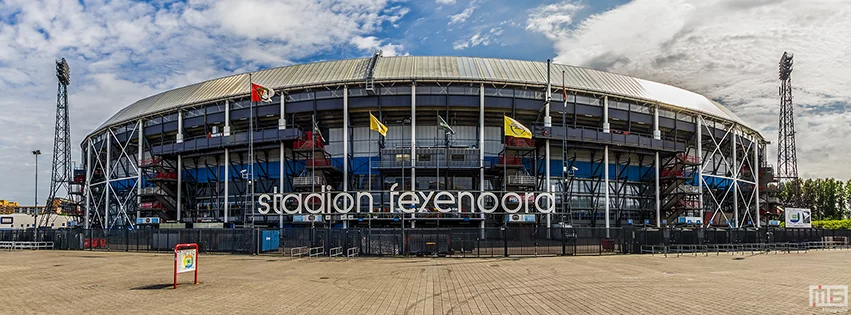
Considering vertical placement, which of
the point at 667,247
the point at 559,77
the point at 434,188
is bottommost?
the point at 667,247

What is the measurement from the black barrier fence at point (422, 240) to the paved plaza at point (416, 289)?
348 inches

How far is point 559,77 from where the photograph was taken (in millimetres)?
64000

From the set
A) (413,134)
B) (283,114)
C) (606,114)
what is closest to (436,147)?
(413,134)

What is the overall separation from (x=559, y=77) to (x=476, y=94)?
11.6m

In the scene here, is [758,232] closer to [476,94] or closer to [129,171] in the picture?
[476,94]

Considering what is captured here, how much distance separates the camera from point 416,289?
19.8 m

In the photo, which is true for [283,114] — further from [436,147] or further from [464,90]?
[464,90]

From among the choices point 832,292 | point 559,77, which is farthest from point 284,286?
point 559,77

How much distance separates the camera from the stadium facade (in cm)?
5784

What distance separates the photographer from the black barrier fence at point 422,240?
38.6 m

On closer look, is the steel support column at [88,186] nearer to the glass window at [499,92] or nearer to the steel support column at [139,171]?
the steel support column at [139,171]

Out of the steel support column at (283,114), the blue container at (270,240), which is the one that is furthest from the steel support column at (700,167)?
the blue container at (270,240)

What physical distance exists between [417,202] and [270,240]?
1475cm

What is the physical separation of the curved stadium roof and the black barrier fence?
70.8 feet
